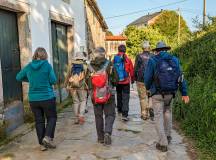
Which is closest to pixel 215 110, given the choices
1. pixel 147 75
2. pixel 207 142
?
pixel 207 142

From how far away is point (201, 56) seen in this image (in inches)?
414


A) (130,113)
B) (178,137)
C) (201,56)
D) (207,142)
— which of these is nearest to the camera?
(207,142)

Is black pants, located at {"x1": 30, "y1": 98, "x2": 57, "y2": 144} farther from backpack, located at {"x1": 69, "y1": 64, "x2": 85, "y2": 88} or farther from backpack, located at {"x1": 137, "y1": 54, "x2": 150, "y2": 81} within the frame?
backpack, located at {"x1": 137, "y1": 54, "x2": 150, "y2": 81}

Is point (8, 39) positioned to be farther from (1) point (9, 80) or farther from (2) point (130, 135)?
(2) point (130, 135)

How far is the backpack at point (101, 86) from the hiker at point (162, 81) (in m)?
0.70

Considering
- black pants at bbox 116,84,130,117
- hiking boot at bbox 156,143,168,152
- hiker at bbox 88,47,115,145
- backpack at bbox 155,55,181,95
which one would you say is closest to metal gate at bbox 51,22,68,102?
black pants at bbox 116,84,130,117

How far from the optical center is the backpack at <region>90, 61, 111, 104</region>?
18.7 ft

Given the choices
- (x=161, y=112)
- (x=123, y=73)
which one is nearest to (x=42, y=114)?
(x=161, y=112)

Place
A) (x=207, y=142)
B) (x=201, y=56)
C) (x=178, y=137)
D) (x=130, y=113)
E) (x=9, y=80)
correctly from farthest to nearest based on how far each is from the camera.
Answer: (x=201, y=56) → (x=130, y=113) → (x=9, y=80) → (x=178, y=137) → (x=207, y=142)

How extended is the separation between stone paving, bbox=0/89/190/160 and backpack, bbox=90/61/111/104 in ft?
2.64

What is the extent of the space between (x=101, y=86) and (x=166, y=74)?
3.61 ft

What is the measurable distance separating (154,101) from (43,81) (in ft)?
5.83

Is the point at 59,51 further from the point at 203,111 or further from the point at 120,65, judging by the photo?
the point at 203,111

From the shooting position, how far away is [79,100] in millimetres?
7660
